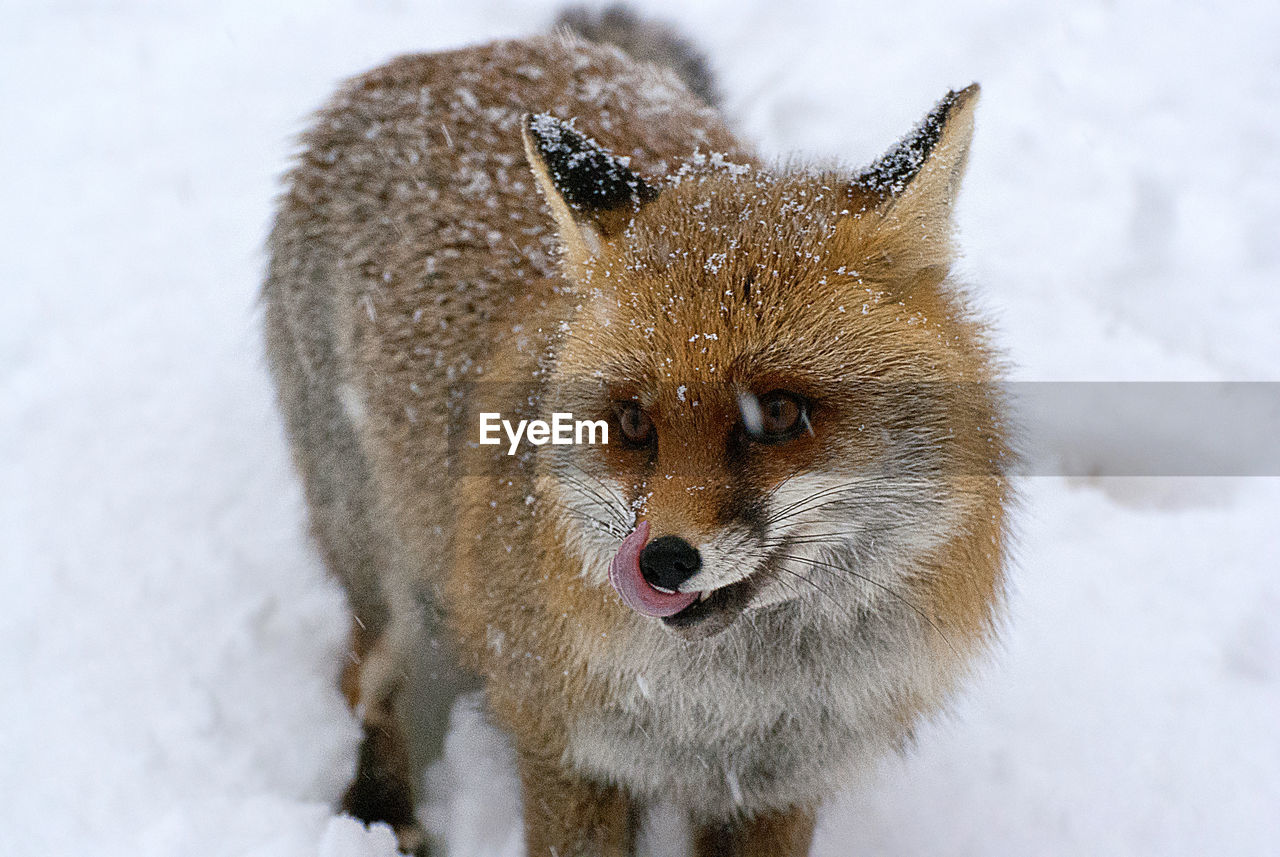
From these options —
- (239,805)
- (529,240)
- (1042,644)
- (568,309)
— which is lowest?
(239,805)

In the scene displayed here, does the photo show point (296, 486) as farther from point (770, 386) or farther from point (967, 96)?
point (967, 96)

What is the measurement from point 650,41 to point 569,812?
3267 millimetres

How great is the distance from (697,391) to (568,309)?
0.69 m

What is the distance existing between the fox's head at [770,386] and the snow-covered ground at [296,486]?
5.15 ft

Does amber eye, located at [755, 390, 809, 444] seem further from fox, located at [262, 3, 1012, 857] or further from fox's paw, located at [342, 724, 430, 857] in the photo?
fox's paw, located at [342, 724, 430, 857]

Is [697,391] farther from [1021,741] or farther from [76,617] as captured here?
[76,617]

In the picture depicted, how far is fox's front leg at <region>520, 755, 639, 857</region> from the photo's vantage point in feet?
8.91

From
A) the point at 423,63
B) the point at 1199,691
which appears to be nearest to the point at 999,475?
the point at 1199,691

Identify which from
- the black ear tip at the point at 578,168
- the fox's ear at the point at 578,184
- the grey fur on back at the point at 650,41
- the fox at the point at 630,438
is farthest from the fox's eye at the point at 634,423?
the grey fur on back at the point at 650,41

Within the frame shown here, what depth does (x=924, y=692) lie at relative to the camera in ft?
8.11

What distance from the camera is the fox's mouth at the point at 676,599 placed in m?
1.83

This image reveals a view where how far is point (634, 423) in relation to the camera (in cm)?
201

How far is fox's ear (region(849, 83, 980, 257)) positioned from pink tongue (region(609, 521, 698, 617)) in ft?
2.84

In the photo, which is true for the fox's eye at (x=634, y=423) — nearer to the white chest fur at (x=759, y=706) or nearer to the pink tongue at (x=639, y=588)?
the pink tongue at (x=639, y=588)
